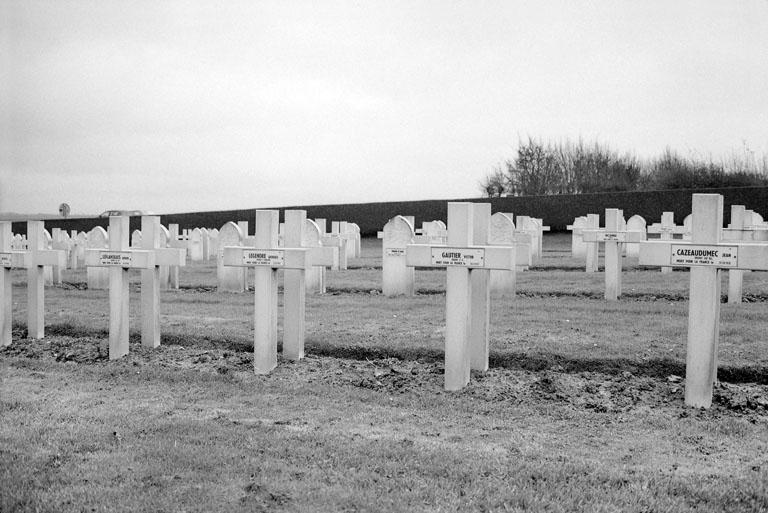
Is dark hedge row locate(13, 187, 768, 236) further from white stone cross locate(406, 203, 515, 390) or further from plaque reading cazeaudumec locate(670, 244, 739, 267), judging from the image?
white stone cross locate(406, 203, 515, 390)

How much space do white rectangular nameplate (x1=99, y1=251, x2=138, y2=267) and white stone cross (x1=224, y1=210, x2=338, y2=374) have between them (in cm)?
129

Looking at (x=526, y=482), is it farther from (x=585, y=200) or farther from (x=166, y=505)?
(x=585, y=200)

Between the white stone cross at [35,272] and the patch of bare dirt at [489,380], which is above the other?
the white stone cross at [35,272]

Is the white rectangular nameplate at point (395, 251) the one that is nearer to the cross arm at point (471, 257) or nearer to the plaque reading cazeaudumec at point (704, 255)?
the cross arm at point (471, 257)

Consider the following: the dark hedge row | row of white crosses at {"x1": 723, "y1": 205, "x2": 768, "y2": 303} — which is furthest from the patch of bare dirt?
the dark hedge row

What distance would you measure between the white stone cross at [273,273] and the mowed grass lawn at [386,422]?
27 cm

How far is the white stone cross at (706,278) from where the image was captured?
531cm

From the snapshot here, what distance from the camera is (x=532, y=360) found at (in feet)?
21.8

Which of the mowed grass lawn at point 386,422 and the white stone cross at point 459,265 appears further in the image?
the white stone cross at point 459,265

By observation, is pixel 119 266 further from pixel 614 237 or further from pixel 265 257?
pixel 614 237

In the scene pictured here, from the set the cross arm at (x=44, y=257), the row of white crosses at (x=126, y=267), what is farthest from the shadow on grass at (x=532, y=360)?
the cross arm at (x=44, y=257)

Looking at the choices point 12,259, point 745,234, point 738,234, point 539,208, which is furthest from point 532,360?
point 539,208

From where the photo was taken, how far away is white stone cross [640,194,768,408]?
5.31 m

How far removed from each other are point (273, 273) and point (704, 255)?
12.1 feet
